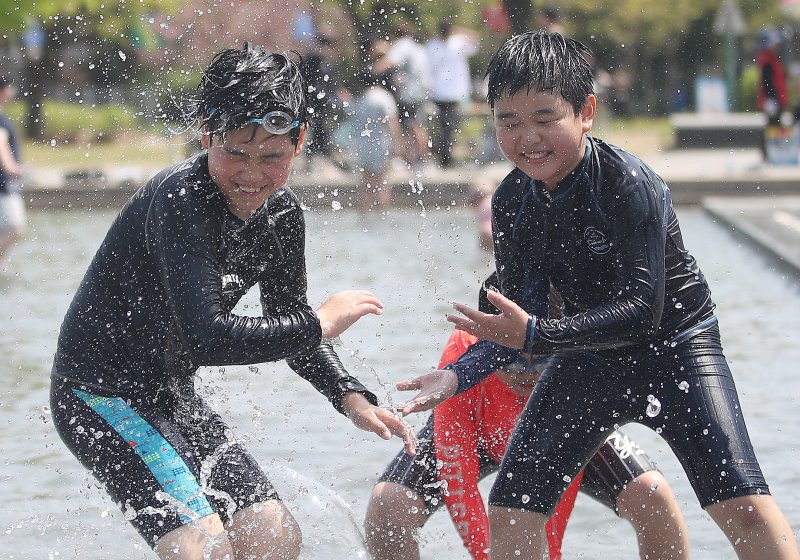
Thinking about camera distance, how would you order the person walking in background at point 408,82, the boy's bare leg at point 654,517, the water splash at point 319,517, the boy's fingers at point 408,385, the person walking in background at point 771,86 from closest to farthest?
the boy's fingers at point 408,385 < the boy's bare leg at point 654,517 < the water splash at point 319,517 < the person walking in background at point 408,82 < the person walking in background at point 771,86

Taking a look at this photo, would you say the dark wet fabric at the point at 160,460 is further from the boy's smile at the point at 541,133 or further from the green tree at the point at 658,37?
the green tree at the point at 658,37

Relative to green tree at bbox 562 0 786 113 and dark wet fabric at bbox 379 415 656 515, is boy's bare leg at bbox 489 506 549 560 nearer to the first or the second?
dark wet fabric at bbox 379 415 656 515

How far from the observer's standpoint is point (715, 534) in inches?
208

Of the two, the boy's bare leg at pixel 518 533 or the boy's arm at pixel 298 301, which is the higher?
the boy's arm at pixel 298 301

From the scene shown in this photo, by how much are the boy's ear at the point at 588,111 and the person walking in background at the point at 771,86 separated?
14.3 meters

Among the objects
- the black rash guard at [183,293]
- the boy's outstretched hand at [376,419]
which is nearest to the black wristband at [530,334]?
the boy's outstretched hand at [376,419]

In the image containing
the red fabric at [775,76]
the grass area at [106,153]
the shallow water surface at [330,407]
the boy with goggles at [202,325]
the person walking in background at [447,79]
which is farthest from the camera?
the grass area at [106,153]

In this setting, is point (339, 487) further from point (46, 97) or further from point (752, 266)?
point (46, 97)

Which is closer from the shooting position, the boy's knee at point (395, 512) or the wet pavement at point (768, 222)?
the boy's knee at point (395, 512)

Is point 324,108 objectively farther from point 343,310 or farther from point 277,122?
point 277,122

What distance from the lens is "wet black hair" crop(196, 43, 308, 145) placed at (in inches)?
150

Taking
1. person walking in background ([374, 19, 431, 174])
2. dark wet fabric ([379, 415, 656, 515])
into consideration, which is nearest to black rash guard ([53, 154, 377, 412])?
dark wet fabric ([379, 415, 656, 515])

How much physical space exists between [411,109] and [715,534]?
39.2 ft

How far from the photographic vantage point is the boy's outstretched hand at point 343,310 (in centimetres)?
408
